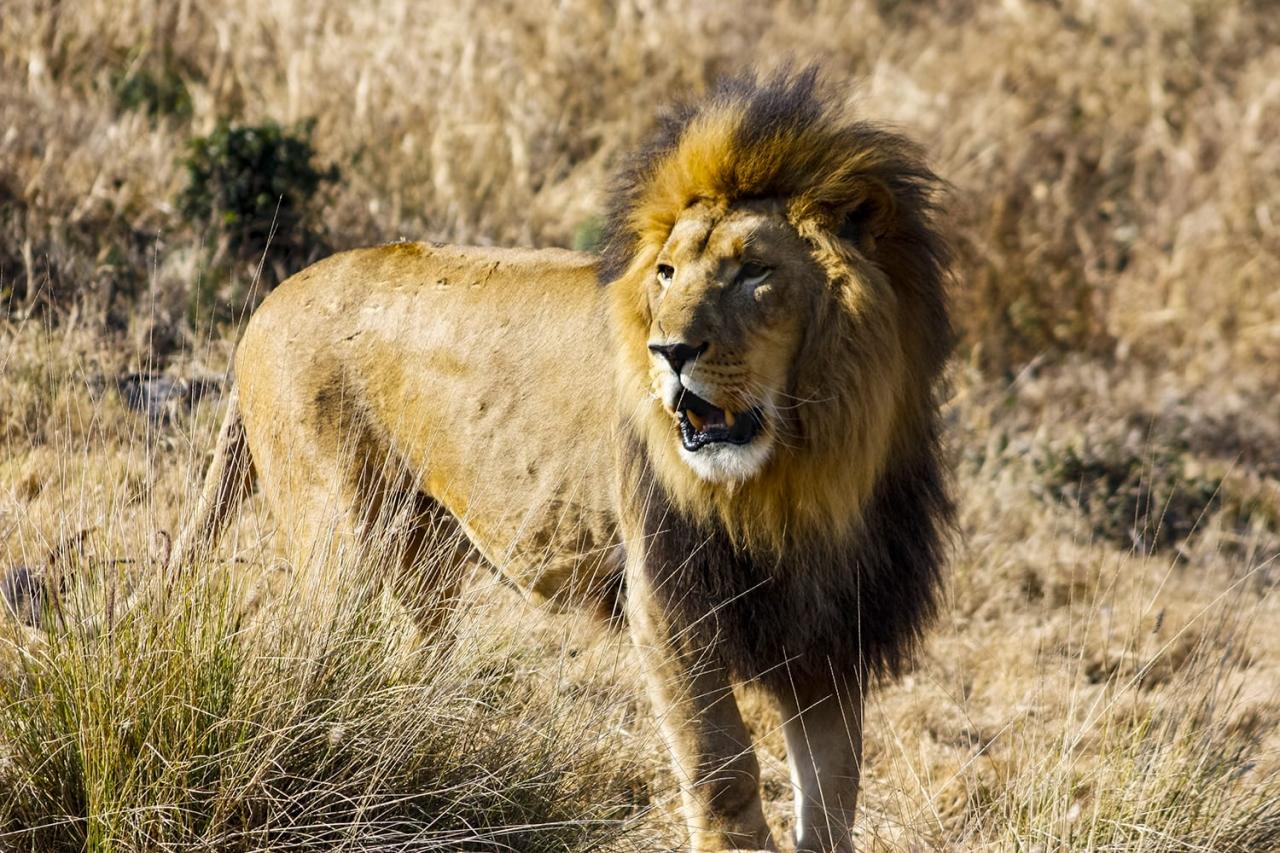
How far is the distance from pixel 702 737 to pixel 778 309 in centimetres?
110

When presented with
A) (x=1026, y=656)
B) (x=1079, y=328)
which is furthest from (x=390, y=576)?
(x=1079, y=328)

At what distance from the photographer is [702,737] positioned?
3768 mm

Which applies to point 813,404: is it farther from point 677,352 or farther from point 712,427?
point 677,352

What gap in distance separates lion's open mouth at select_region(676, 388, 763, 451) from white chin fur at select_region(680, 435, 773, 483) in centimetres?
1

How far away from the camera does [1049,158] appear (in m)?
11.9

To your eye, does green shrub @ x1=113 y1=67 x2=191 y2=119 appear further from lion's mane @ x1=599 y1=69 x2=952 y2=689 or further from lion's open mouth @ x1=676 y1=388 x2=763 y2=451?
lion's open mouth @ x1=676 y1=388 x2=763 y2=451

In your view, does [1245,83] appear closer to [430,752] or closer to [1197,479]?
[1197,479]

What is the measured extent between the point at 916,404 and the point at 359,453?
1749 millimetres

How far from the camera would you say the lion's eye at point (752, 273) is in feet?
11.4

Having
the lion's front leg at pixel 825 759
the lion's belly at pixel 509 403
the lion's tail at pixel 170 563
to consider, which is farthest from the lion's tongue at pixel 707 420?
the lion's tail at pixel 170 563

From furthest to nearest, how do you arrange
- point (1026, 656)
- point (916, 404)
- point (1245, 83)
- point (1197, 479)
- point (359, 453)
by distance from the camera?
point (1245, 83) → point (1197, 479) → point (1026, 656) → point (359, 453) → point (916, 404)

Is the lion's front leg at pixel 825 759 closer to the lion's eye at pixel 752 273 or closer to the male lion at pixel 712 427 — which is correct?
the male lion at pixel 712 427

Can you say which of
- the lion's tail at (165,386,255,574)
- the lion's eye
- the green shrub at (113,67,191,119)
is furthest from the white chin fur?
the green shrub at (113,67,191,119)

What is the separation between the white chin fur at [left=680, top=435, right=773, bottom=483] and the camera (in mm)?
3461
